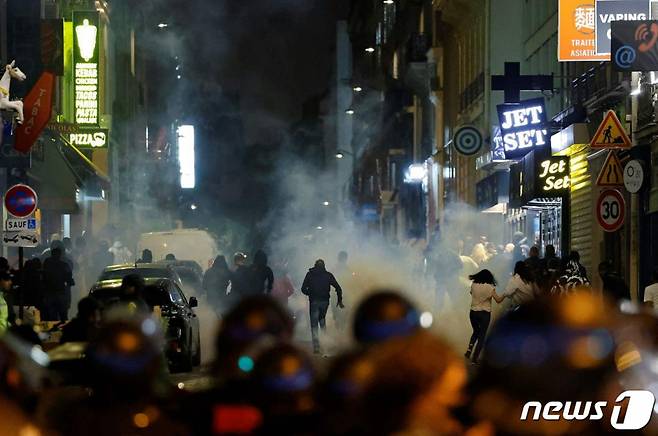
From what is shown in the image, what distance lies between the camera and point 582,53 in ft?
83.3

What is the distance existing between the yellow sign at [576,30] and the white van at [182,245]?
20.5 meters

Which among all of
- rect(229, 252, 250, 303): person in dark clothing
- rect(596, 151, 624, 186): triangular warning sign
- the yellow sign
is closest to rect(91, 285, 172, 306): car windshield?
rect(596, 151, 624, 186): triangular warning sign

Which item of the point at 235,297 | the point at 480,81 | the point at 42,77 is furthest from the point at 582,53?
the point at 480,81

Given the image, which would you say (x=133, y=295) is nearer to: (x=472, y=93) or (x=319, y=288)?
(x=319, y=288)

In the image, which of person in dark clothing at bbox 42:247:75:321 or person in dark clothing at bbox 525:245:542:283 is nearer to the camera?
person in dark clothing at bbox 525:245:542:283

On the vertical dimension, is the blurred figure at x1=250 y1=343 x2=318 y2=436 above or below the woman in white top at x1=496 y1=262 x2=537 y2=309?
above

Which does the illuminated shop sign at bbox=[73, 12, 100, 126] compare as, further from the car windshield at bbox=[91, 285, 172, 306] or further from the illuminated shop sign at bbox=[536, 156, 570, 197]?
the car windshield at bbox=[91, 285, 172, 306]

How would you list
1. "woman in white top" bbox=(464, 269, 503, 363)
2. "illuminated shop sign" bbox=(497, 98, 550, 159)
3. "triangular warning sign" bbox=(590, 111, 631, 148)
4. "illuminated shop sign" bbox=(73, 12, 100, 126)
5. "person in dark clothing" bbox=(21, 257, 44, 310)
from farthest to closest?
"illuminated shop sign" bbox=(73, 12, 100, 126), "illuminated shop sign" bbox=(497, 98, 550, 159), "person in dark clothing" bbox=(21, 257, 44, 310), "triangular warning sign" bbox=(590, 111, 631, 148), "woman in white top" bbox=(464, 269, 503, 363)

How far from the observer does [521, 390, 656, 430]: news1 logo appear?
443cm

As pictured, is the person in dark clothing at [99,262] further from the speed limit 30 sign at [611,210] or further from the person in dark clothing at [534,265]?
the speed limit 30 sign at [611,210]

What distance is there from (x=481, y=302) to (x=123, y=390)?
54.8ft

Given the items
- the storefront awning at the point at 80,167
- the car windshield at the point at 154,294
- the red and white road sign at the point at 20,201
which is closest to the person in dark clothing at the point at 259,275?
the red and white road sign at the point at 20,201

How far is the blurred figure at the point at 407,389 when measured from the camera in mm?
4246

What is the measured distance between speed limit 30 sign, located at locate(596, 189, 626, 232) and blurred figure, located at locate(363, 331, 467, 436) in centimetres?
1745
